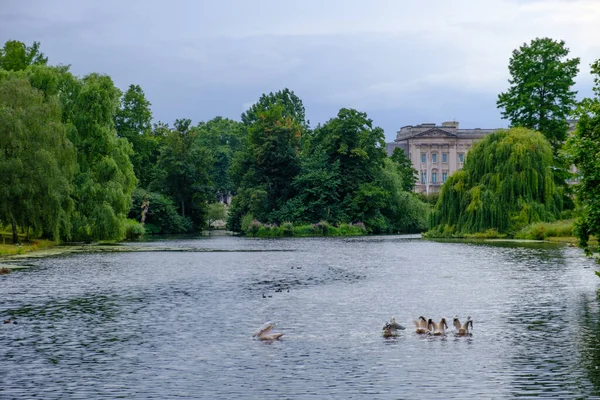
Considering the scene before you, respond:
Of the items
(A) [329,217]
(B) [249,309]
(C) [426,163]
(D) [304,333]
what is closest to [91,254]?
(B) [249,309]

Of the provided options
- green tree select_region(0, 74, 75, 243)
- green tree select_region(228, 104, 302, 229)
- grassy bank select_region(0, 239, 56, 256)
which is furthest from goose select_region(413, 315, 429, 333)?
green tree select_region(228, 104, 302, 229)

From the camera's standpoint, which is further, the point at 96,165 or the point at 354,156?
the point at 354,156

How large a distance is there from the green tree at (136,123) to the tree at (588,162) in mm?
98955

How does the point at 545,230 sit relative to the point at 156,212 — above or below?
below

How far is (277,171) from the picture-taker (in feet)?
416

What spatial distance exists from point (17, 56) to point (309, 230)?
144 feet

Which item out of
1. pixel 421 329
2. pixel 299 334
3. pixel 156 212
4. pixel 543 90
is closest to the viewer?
pixel 421 329

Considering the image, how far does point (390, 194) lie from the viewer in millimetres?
126312

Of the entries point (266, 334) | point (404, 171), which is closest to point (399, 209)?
point (404, 171)

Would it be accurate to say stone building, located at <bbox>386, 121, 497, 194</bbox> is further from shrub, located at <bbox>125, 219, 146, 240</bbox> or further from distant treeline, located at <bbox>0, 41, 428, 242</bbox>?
shrub, located at <bbox>125, 219, 146, 240</bbox>

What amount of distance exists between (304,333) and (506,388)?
8.88m

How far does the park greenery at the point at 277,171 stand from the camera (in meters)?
64.8

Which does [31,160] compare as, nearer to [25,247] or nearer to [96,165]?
[25,247]

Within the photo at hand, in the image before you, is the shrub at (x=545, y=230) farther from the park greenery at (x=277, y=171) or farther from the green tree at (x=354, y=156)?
the green tree at (x=354, y=156)
